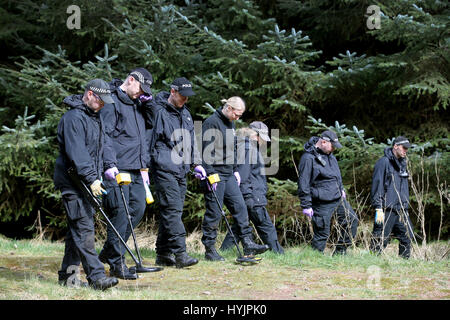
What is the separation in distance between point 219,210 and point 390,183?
10.4 ft

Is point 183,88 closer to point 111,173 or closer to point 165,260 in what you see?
point 111,173

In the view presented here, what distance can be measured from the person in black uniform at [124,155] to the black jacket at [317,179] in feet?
9.54

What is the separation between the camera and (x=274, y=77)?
1046 cm

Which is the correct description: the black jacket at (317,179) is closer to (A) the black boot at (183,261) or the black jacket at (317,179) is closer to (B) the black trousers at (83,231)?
(A) the black boot at (183,261)

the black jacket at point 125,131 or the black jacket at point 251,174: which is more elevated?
the black jacket at point 125,131

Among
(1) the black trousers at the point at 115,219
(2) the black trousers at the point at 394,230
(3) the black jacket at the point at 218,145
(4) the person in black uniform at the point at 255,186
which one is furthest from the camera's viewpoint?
(2) the black trousers at the point at 394,230

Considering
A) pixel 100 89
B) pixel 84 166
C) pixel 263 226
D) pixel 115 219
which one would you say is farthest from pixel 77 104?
pixel 263 226

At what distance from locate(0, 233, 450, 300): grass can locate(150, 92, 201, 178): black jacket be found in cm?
125

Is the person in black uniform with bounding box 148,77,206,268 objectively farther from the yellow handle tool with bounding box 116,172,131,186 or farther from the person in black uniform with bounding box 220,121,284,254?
the person in black uniform with bounding box 220,121,284,254

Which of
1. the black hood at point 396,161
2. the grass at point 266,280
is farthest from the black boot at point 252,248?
Result: the black hood at point 396,161

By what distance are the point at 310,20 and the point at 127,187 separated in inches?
300

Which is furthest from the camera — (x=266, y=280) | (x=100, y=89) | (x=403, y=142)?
(x=403, y=142)

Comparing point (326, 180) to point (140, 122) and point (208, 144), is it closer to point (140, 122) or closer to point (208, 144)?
point (208, 144)

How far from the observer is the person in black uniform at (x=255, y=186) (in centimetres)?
822
